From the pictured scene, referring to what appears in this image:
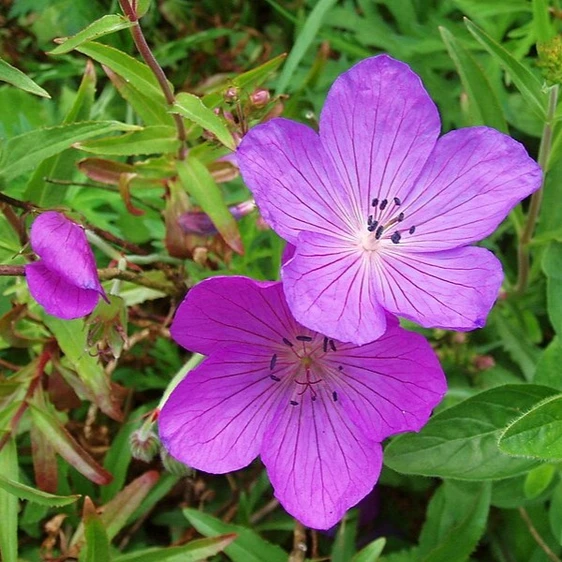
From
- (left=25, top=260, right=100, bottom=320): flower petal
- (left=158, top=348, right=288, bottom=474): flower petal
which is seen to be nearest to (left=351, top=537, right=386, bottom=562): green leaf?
(left=158, top=348, right=288, bottom=474): flower petal

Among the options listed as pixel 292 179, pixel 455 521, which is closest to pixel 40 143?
pixel 292 179

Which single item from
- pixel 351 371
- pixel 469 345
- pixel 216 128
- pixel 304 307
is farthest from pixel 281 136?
pixel 469 345

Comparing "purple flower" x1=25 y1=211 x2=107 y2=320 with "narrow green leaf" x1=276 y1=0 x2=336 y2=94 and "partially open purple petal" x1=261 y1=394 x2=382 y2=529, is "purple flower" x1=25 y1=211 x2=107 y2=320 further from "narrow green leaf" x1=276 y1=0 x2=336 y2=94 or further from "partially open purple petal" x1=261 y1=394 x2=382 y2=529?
"narrow green leaf" x1=276 y1=0 x2=336 y2=94

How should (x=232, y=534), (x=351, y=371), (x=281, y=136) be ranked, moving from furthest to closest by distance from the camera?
(x=232, y=534), (x=351, y=371), (x=281, y=136)

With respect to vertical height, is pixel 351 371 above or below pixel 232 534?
above

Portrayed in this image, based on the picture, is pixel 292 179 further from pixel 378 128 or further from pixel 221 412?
pixel 221 412

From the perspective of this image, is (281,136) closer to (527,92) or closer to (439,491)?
(527,92)
